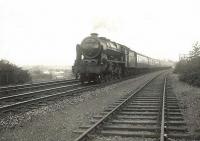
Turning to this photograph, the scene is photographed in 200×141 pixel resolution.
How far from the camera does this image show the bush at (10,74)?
2094 cm

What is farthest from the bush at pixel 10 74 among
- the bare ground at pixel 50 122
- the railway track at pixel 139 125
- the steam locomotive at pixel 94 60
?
the railway track at pixel 139 125

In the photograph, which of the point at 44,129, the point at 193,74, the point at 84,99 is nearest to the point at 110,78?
the point at 193,74

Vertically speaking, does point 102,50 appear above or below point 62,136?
above

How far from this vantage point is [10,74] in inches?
850

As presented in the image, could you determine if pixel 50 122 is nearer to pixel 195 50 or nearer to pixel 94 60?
pixel 94 60

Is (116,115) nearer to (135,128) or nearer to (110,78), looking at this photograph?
(135,128)

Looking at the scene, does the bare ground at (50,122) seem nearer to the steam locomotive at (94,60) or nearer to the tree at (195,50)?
the steam locomotive at (94,60)

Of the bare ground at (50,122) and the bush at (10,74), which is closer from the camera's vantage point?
the bare ground at (50,122)

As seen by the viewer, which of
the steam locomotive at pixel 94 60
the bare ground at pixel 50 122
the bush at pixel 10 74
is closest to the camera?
the bare ground at pixel 50 122

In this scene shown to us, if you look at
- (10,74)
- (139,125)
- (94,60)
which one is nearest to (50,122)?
(139,125)

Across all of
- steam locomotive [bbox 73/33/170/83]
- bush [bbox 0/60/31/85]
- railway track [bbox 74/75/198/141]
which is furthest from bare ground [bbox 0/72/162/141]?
bush [bbox 0/60/31/85]

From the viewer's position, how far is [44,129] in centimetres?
700

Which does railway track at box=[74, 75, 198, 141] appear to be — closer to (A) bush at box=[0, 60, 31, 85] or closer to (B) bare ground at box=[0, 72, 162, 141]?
(B) bare ground at box=[0, 72, 162, 141]

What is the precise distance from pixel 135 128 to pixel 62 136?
66.3 inches
